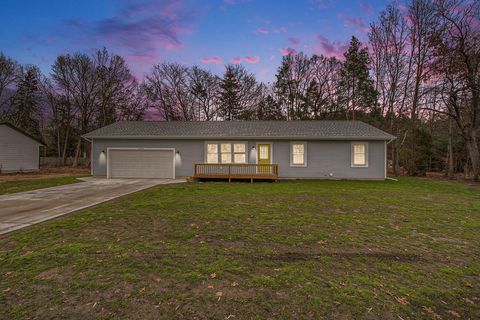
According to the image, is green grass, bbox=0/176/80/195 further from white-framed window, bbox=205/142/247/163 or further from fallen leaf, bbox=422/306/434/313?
fallen leaf, bbox=422/306/434/313

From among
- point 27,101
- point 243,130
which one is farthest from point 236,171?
point 27,101

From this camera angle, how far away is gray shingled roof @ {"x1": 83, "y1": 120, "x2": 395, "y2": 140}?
14.5m

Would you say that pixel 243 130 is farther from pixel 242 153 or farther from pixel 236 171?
pixel 236 171

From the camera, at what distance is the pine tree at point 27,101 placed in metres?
29.8

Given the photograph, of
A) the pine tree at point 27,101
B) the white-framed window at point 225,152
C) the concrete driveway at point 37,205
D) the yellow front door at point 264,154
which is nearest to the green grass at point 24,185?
the concrete driveway at point 37,205

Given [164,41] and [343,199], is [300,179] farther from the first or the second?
[164,41]

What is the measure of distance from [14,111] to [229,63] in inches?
1079

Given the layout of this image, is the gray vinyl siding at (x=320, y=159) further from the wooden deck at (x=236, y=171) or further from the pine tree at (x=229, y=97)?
the pine tree at (x=229, y=97)

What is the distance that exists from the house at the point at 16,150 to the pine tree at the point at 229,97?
18.6 metres

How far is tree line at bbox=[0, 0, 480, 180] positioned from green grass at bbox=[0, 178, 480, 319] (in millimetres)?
17328

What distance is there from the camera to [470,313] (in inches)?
94.0

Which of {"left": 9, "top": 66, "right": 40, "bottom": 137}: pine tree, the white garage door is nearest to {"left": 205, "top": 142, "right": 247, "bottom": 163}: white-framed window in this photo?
the white garage door

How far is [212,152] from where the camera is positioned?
15.0 metres

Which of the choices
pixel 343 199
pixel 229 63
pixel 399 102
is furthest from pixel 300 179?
pixel 229 63
